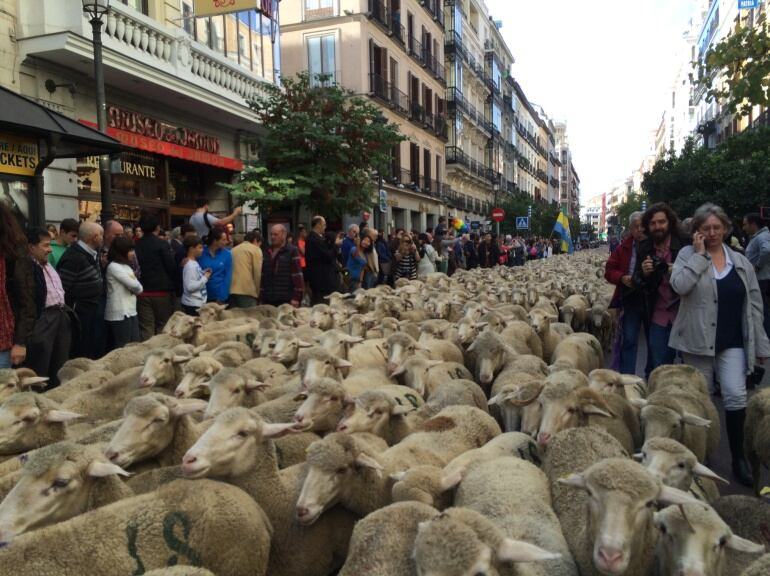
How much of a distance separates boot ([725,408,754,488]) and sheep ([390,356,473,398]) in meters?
2.10

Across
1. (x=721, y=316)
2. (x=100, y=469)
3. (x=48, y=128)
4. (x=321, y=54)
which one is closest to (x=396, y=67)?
(x=321, y=54)

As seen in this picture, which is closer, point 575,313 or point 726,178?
point 575,313

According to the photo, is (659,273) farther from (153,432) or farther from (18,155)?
(18,155)

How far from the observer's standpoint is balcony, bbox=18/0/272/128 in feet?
34.4

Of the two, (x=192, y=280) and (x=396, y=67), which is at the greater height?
(x=396, y=67)

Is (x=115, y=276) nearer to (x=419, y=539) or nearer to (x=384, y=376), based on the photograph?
(x=384, y=376)

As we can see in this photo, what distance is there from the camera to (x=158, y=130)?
43.4 ft

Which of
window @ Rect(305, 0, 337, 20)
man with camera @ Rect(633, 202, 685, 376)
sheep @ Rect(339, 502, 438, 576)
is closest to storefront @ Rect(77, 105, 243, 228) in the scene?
man with camera @ Rect(633, 202, 685, 376)

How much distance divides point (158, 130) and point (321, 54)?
616 inches

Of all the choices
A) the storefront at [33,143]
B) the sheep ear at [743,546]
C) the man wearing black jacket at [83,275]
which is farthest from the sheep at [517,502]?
the storefront at [33,143]

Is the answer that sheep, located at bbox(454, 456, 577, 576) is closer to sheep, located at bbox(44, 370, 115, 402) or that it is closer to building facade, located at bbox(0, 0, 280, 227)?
sheep, located at bbox(44, 370, 115, 402)

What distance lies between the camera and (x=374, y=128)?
12.4 metres

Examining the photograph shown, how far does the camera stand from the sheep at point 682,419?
3.80 meters

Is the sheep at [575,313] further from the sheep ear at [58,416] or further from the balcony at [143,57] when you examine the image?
the balcony at [143,57]
